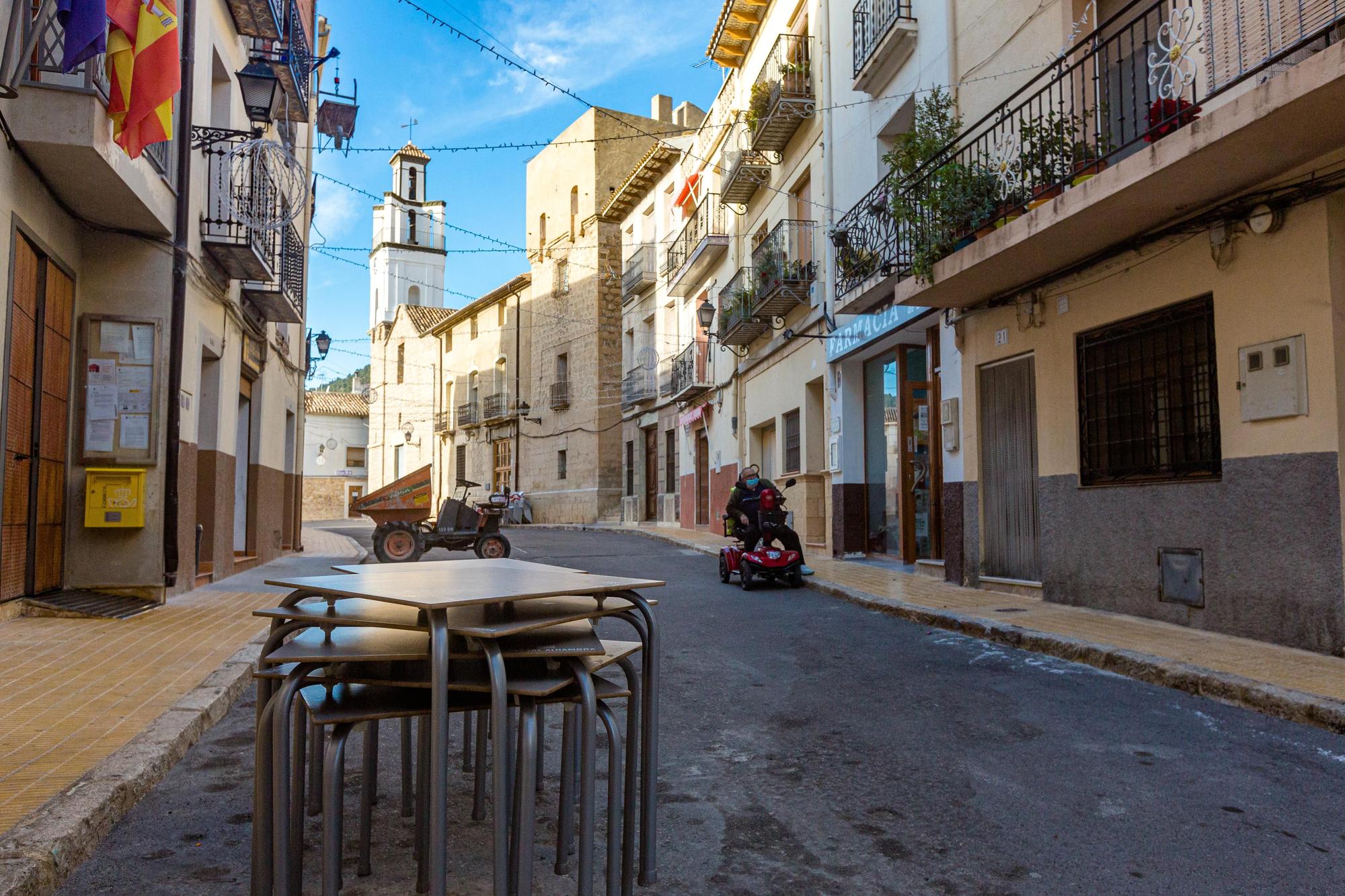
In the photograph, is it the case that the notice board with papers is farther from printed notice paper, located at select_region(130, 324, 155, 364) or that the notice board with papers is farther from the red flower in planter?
the red flower in planter

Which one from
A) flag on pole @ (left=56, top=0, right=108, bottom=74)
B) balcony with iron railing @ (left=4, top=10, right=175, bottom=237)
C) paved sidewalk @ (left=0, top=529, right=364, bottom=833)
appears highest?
flag on pole @ (left=56, top=0, right=108, bottom=74)

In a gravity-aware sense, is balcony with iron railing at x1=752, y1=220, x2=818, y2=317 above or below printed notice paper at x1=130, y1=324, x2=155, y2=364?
above

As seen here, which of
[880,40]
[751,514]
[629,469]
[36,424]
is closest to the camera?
[36,424]

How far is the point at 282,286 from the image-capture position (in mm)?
12086

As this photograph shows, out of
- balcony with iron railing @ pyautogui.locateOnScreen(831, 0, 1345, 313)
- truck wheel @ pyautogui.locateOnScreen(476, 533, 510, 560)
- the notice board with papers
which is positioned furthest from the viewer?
truck wheel @ pyautogui.locateOnScreen(476, 533, 510, 560)

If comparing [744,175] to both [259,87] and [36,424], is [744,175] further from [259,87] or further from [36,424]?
[36,424]

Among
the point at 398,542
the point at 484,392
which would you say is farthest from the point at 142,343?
the point at 484,392

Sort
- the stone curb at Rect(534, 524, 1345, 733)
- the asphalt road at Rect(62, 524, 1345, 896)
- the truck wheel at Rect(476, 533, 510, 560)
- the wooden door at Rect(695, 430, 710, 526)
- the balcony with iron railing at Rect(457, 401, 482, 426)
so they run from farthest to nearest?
the balcony with iron railing at Rect(457, 401, 482, 426)
the wooden door at Rect(695, 430, 710, 526)
the truck wheel at Rect(476, 533, 510, 560)
the stone curb at Rect(534, 524, 1345, 733)
the asphalt road at Rect(62, 524, 1345, 896)

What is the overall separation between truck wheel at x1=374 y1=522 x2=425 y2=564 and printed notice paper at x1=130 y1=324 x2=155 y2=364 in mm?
5856

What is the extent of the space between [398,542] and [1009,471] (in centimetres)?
867

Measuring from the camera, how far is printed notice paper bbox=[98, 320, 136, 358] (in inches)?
337

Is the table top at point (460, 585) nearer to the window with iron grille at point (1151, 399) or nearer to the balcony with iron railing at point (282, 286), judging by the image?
the window with iron grille at point (1151, 399)

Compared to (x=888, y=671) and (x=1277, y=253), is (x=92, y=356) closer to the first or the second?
(x=888, y=671)

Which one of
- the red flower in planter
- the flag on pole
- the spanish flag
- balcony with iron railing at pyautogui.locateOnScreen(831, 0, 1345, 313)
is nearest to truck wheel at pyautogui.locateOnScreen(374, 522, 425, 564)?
→ balcony with iron railing at pyautogui.locateOnScreen(831, 0, 1345, 313)
